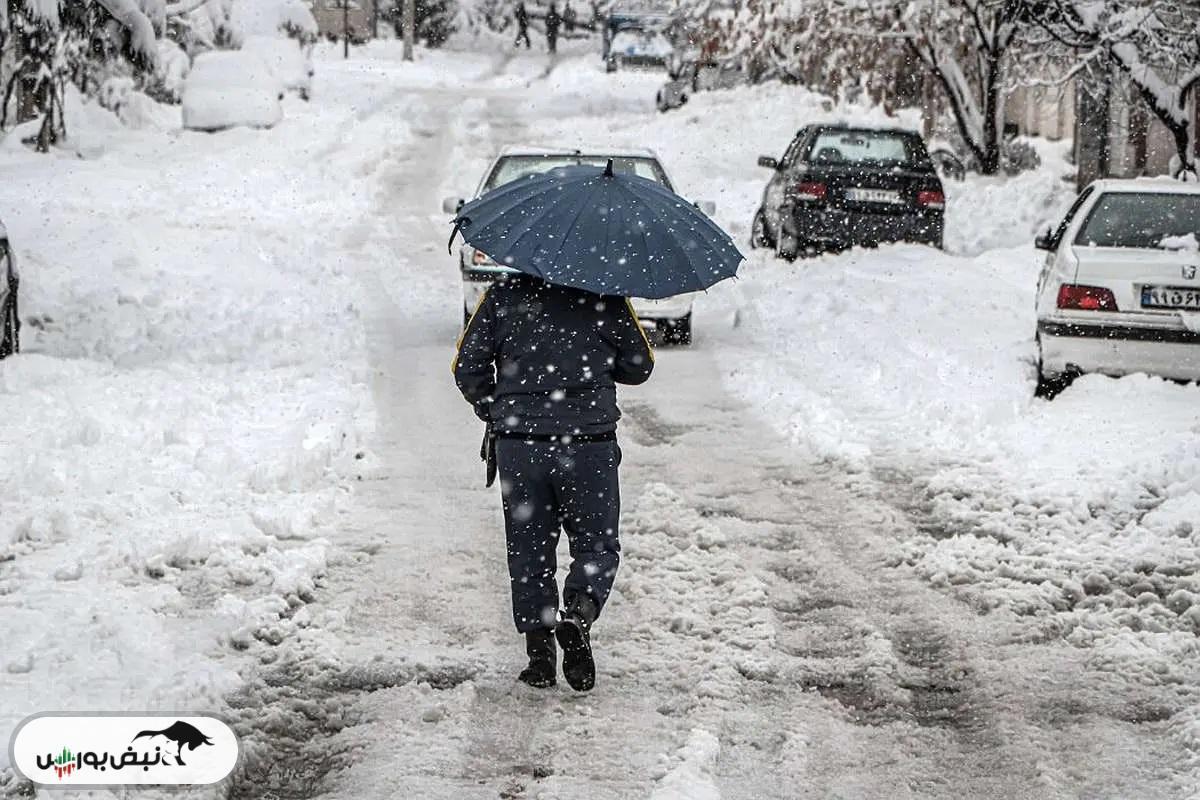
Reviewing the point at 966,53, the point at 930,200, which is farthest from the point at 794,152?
the point at 966,53

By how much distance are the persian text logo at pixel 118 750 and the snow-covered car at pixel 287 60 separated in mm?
37341

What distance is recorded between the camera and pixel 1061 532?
7535 millimetres

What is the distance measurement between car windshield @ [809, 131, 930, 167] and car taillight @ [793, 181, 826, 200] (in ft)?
1.60

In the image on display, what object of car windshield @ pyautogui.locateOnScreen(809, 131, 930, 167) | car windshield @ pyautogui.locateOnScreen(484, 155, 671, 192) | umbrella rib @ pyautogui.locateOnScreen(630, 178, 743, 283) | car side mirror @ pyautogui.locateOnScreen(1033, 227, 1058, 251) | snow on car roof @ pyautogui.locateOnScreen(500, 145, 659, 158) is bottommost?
car side mirror @ pyautogui.locateOnScreen(1033, 227, 1058, 251)

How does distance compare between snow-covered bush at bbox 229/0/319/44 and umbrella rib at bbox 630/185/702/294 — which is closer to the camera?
umbrella rib at bbox 630/185/702/294

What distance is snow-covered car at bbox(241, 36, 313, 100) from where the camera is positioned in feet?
136

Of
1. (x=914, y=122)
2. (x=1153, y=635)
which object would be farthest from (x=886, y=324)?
(x=914, y=122)

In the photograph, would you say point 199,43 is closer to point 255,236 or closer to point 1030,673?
point 255,236

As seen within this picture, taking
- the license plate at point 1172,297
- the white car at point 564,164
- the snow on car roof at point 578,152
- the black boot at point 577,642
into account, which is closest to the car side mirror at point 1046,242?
the license plate at point 1172,297

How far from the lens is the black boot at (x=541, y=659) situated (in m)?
5.41

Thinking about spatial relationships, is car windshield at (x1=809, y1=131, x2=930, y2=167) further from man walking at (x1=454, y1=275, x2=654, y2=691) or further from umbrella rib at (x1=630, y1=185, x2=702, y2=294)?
man walking at (x1=454, y1=275, x2=654, y2=691)

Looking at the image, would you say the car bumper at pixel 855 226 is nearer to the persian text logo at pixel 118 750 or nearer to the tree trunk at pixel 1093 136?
the tree trunk at pixel 1093 136

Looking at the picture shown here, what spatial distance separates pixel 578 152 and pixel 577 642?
323 inches

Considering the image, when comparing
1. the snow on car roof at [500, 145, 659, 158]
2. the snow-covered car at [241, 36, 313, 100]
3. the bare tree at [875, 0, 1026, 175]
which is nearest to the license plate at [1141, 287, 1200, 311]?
the snow on car roof at [500, 145, 659, 158]
